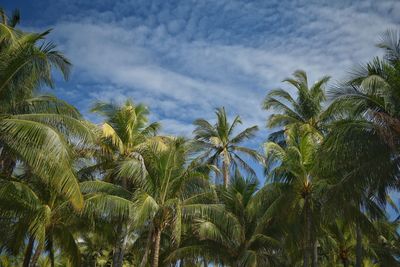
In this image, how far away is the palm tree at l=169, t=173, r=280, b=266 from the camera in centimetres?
1980

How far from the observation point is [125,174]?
1888 cm

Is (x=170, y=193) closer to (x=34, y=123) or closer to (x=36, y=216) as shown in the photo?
(x=36, y=216)

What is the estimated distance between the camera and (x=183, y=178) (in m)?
18.6

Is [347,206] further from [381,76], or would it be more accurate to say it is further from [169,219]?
[169,219]

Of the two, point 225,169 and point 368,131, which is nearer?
point 368,131

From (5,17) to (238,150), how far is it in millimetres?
16868

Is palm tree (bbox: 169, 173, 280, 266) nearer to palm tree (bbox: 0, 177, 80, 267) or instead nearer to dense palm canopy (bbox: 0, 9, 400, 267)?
dense palm canopy (bbox: 0, 9, 400, 267)

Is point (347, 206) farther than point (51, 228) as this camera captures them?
No

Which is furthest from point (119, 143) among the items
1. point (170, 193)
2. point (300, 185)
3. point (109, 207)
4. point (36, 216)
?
point (300, 185)

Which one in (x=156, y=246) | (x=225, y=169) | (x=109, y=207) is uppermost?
(x=225, y=169)

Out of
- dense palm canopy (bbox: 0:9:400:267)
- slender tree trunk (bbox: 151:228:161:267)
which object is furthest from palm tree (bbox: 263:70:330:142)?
slender tree trunk (bbox: 151:228:161:267)

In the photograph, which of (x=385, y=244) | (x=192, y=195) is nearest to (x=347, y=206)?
(x=192, y=195)

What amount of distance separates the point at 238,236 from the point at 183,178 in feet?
13.6

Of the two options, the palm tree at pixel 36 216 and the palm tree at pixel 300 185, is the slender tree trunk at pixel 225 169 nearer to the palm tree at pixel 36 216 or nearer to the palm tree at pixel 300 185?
the palm tree at pixel 300 185
